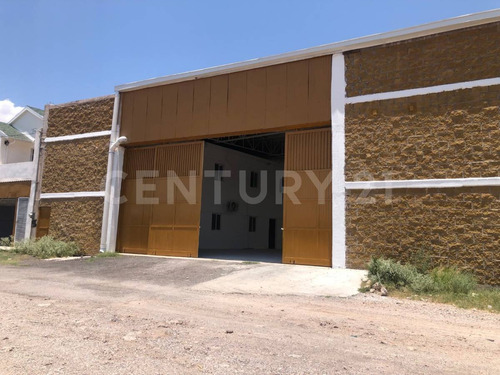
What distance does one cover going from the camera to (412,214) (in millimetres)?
11625

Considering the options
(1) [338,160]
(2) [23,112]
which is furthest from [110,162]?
(2) [23,112]

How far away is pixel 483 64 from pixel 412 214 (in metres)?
4.58

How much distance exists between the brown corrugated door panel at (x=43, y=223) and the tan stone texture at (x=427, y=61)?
14.9m

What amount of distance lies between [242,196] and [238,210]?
1.06m

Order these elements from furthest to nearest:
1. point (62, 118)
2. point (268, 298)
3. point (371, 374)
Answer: point (62, 118) < point (268, 298) < point (371, 374)

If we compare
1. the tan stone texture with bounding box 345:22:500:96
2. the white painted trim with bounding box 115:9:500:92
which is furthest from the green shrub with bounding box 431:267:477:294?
the white painted trim with bounding box 115:9:500:92

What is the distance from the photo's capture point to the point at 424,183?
11.5 metres

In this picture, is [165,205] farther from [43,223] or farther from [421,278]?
[421,278]

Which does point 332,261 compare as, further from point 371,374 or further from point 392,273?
point 371,374

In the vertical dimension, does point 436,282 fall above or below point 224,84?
below

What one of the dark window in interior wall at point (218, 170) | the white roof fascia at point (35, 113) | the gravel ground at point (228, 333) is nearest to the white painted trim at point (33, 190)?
the dark window in interior wall at point (218, 170)

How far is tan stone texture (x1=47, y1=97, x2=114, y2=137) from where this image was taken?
1842 cm

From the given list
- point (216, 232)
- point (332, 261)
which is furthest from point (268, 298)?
point (216, 232)

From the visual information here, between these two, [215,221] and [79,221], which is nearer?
[79,221]
